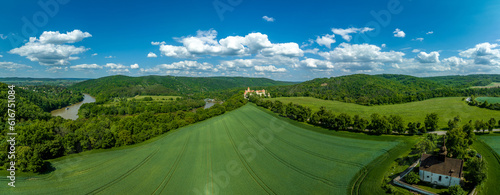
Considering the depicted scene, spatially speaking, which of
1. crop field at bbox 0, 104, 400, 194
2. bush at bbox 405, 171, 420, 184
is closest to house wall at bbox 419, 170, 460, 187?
bush at bbox 405, 171, 420, 184

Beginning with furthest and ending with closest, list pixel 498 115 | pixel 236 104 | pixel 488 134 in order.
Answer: pixel 236 104 → pixel 498 115 → pixel 488 134

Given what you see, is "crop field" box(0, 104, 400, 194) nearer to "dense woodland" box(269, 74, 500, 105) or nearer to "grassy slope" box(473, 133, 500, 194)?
"grassy slope" box(473, 133, 500, 194)

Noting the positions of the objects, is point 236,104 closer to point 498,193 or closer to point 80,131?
point 80,131

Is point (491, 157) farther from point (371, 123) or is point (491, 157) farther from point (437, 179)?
point (371, 123)

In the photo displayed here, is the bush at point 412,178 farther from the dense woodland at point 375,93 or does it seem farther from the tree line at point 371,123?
the dense woodland at point 375,93

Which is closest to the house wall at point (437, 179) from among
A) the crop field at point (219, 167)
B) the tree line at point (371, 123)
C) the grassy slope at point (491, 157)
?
the grassy slope at point (491, 157)

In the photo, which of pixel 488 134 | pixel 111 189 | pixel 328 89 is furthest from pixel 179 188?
pixel 328 89

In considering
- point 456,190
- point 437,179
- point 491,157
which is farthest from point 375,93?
point 456,190
